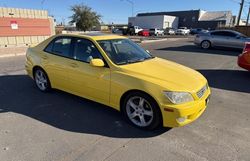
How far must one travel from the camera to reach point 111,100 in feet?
12.2

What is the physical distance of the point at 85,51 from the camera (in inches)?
164

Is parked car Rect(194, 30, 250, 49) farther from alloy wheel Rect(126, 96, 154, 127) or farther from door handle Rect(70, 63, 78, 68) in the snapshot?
door handle Rect(70, 63, 78, 68)

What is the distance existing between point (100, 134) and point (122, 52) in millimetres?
1663

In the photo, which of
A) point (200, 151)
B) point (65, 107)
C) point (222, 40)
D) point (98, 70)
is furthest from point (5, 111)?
point (222, 40)

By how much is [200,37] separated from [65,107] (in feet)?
45.8

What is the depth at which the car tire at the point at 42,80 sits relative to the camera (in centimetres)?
502

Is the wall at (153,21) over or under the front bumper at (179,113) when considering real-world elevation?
over

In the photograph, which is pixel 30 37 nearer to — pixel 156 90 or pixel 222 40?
pixel 222 40

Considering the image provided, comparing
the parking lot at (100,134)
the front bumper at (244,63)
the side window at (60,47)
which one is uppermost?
the side window at (60,47)

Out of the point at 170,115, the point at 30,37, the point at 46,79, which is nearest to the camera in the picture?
the point at 170,115

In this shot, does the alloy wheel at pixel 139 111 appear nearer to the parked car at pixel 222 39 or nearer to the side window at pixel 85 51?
the side window at pixel 85 51

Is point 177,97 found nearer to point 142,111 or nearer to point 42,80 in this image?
point 142,111

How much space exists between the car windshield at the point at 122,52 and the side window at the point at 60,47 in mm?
852

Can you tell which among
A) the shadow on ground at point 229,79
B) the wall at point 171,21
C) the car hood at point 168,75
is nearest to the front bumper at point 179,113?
the car hood at point 168,75
